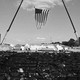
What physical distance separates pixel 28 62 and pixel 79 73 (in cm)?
394

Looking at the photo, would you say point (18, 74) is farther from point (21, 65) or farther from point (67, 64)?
point (67, 64)

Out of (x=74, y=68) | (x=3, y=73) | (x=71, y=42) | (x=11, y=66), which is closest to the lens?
(x=3, y=73)

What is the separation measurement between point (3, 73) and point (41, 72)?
2679mm

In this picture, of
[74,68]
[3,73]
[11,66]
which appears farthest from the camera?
[74,68]

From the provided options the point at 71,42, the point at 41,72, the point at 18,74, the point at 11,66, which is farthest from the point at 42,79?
the point at 71,42

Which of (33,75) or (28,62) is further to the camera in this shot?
(28,62)

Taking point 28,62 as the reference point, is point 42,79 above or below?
below

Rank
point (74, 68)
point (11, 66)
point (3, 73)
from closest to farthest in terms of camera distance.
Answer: point (3, 73) → point (11, 66) → point (74, 68)

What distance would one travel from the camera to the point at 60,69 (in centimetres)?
1466

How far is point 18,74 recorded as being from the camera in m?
13.3

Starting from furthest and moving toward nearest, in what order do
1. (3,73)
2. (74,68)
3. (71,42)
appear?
(71,42) < (74,68) < (3,73)

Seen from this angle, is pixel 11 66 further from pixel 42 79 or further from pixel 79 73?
pixel 79 73

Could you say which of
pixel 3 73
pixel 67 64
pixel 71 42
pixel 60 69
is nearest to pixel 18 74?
pixel 3 73

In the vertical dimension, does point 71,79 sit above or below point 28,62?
below
